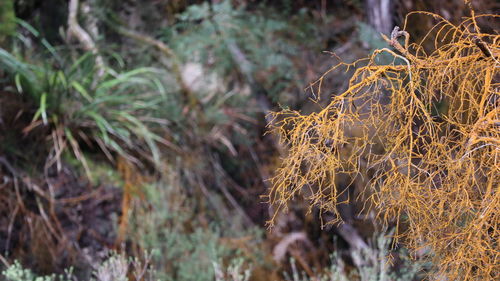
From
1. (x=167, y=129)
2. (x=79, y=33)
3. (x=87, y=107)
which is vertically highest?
(x=79, y=33)

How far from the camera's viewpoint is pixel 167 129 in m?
5.25

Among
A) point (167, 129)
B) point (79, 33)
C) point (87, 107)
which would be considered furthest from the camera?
point (79, 33)

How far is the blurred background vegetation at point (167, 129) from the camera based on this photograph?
14.4 feet

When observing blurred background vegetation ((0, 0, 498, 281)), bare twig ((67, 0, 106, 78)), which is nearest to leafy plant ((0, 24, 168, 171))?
blurred background vegetation ((0, 0, 498, 281))

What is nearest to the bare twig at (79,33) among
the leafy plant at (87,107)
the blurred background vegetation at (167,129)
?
the blurred background vegetation at (167,129)

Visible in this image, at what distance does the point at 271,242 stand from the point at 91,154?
1567 millimetres

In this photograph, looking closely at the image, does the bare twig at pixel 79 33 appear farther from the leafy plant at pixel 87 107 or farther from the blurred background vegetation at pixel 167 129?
the leafy plant at pixel 87 107

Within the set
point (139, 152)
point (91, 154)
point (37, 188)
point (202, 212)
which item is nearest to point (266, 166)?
point (202, 212)

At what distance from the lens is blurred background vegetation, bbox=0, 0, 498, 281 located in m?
4.40

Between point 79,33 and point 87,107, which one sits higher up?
point 79,33

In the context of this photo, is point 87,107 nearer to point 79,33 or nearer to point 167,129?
point 167,129

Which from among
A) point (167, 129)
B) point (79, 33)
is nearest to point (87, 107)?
point (167, 129)

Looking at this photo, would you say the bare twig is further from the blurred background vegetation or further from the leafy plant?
the leafy plant

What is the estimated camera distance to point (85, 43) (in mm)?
5609
